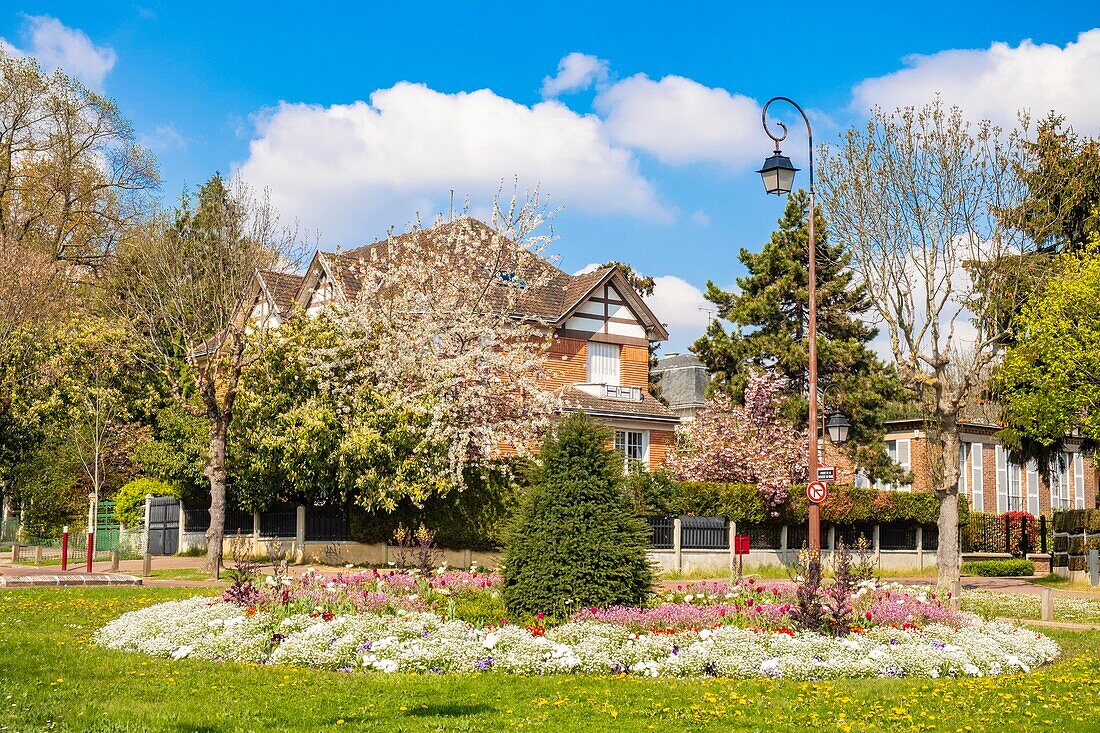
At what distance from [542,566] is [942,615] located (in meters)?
5.30

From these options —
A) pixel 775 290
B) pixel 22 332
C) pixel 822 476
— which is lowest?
pixel 822 476

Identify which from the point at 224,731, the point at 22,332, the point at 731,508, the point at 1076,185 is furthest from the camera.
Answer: the point at 22,332

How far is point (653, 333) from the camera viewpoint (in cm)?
4278

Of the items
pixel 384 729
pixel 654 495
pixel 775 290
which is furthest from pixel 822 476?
pixel 775 290

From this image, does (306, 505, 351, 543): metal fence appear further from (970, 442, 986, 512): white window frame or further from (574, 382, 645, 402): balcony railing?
(970, 442, 986, 512): white window frame

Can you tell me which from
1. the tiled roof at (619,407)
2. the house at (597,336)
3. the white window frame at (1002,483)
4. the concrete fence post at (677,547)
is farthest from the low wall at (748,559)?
the white window frame at (1002,483)

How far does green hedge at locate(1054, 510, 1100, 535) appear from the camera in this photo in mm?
31453

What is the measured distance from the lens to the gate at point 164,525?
35.9m

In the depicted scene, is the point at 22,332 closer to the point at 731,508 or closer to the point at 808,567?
the point at 731,508

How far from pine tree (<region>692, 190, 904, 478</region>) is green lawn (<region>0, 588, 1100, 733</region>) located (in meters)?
30.2

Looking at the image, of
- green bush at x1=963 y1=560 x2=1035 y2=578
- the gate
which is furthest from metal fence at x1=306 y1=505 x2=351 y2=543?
green bush at x1=963 y1=560 x2=1035 y2=578

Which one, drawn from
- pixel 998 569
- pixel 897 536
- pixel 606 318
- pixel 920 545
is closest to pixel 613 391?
pixel 606 318

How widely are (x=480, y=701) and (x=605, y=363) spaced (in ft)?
103

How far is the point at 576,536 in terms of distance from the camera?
1430 cm
